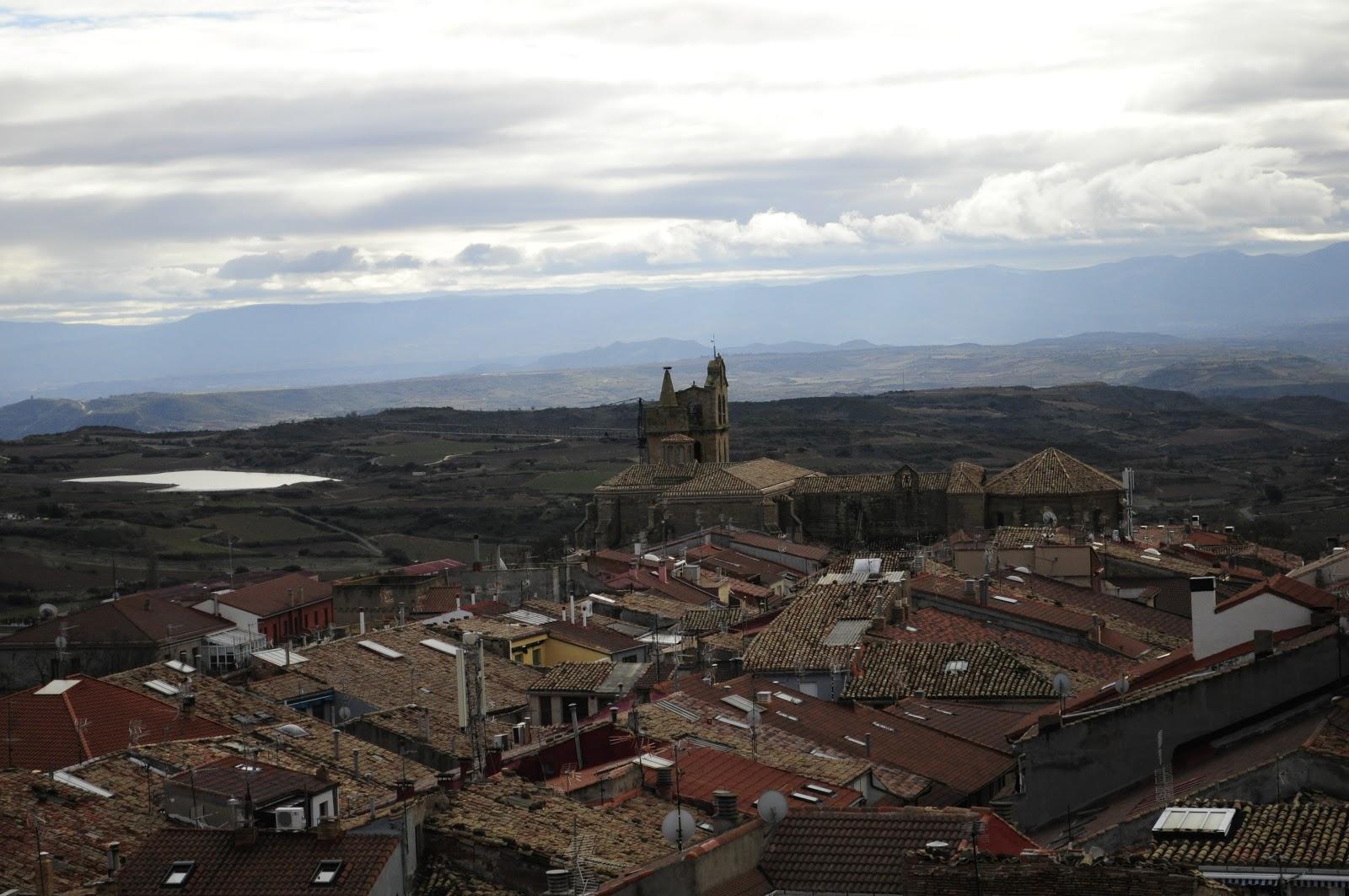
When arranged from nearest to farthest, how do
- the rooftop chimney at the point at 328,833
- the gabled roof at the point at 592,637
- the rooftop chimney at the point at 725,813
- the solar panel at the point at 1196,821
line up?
1. the solar panel at the point at 1196,821
2. the rooftop chimney at the point at 328,833
3. the rooftop chimney at the point at 725,813
4. the gabled roof at the point at 592,637

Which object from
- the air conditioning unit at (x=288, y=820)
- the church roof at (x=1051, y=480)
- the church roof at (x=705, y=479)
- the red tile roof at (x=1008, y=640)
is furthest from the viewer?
the church roof at (x=705, y=479)

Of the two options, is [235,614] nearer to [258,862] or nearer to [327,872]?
[258,862]

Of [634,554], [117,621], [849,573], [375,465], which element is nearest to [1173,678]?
[849,573]

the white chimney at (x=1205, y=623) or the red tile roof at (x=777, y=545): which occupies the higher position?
the white chimney at (x=1205, y=623)

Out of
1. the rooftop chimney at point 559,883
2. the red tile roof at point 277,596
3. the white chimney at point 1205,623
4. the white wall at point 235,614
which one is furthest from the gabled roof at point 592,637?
the rooftop chimney at point 559,883

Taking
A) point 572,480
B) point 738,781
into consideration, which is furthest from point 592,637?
point 572,480

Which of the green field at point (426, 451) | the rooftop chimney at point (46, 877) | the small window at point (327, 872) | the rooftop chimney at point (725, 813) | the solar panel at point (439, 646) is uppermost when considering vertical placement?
the small window at point (327, 872)

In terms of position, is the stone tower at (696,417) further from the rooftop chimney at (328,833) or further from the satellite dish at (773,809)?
the rooftop chimney at (328,833)

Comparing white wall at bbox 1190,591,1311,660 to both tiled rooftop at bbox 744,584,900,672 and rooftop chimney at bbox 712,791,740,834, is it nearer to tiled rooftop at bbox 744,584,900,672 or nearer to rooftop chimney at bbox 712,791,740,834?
rooftop chimney at bbox 712,791,740,834
